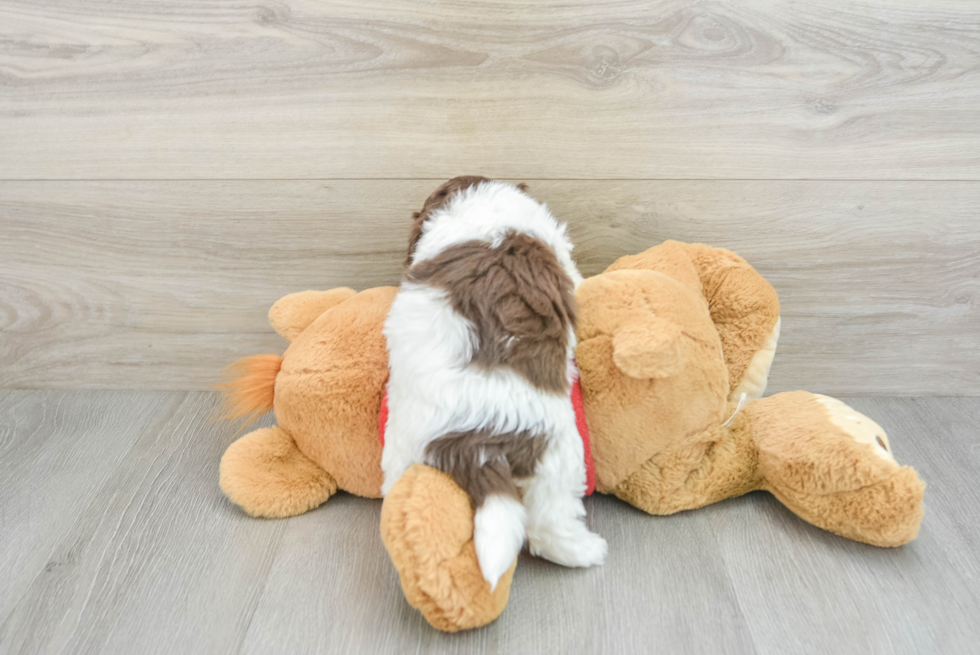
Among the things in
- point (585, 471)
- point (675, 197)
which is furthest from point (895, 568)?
point (675, 197)

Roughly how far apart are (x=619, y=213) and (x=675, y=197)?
70mm

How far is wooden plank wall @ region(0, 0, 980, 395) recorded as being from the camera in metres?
0.77

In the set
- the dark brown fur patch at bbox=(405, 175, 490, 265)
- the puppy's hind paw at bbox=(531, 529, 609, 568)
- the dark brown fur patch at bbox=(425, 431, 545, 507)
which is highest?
the dark brown fur patch at bbox=(405, 175, 490, 265)

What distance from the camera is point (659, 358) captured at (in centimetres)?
60

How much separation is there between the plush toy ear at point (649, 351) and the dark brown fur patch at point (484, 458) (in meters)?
0.11

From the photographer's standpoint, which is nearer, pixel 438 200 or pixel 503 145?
pixel 438 200

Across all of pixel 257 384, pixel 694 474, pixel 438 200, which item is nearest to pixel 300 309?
pixel 257 384

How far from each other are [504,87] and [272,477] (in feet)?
1.68

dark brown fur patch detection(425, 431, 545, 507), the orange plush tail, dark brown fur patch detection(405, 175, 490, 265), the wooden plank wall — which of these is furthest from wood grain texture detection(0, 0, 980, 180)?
dark brown fur patch detection(425, 431, 545, 507)

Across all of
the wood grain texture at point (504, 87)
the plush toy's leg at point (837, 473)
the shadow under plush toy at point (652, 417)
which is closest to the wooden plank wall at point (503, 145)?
the wood grain texture at point (504, 87)

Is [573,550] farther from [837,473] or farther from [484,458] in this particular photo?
[837,473]

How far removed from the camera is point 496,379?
1.94ft

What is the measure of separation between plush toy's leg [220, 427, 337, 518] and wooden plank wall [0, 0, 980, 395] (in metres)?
0.23

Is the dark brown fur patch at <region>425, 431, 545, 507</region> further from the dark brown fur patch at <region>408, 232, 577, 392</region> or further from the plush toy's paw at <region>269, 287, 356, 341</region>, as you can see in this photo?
the plush toy's paw at <region>269, 287, 356, 341</region>
